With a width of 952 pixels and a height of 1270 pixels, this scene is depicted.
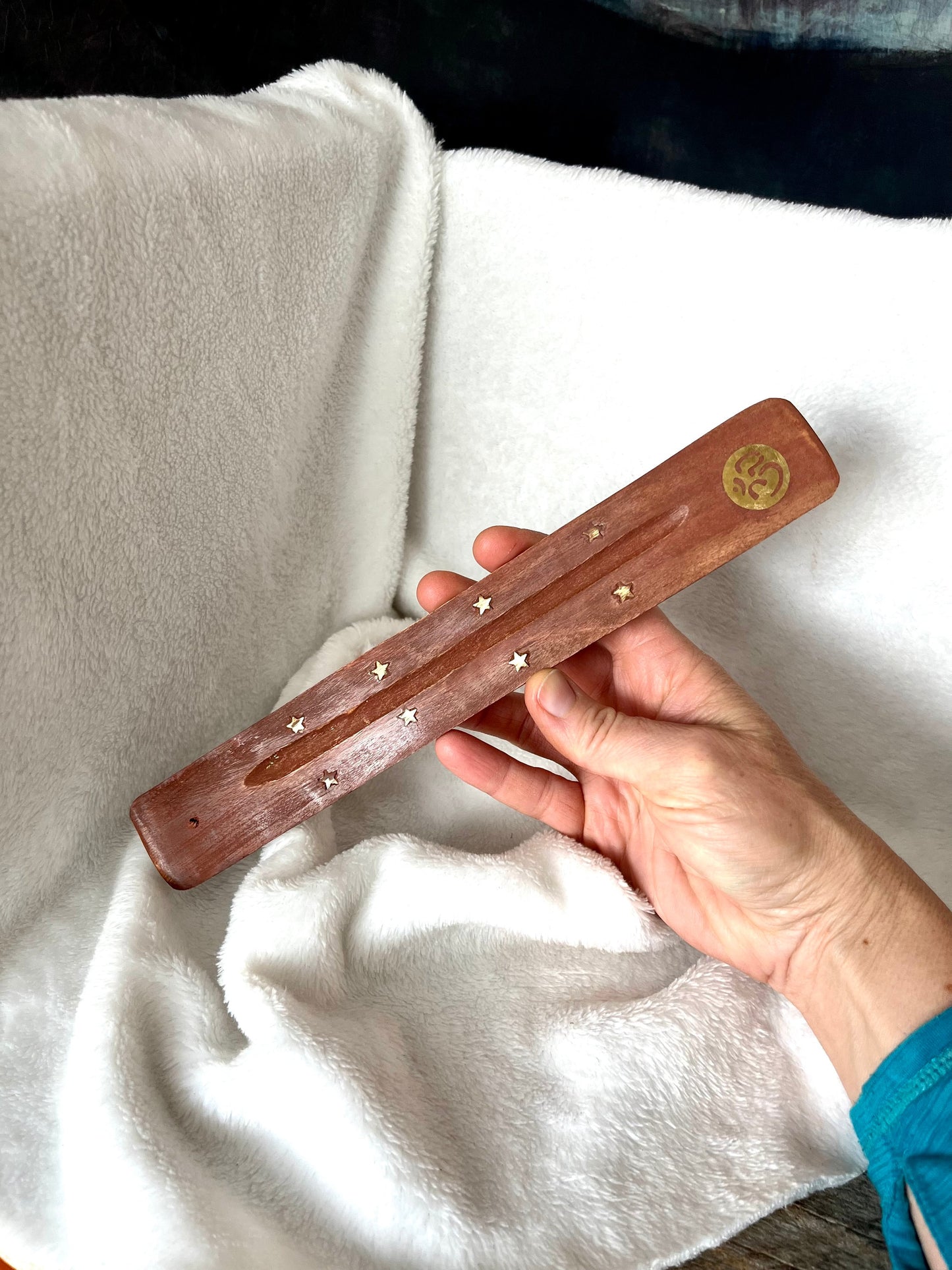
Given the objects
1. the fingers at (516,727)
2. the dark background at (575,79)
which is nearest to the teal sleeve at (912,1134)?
the fingers at (516,727)

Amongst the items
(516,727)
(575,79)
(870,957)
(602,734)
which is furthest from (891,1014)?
Answer: (575,79)

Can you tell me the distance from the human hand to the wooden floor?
6 cm

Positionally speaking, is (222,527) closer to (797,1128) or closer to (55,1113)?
(55,1113)

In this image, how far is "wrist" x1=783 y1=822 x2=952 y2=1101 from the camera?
16.6 inches

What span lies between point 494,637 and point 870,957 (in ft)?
0.85

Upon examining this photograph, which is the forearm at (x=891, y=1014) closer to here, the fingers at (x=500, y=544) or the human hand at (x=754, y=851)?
the human hand at (x=754, y=851)

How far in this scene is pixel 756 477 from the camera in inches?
18.1

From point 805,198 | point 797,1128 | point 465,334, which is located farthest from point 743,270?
point 797,1128

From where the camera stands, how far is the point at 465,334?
2.08 ft

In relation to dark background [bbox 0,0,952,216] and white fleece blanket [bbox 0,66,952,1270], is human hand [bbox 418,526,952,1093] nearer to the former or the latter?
white fleece blanket [bbox 0,66,952,1270]

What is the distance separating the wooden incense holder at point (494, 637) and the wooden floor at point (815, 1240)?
0.29 meters

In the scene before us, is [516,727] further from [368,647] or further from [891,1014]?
[891,1014]

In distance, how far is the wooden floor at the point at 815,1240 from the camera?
1.34ft

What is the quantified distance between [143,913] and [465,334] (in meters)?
0.45
